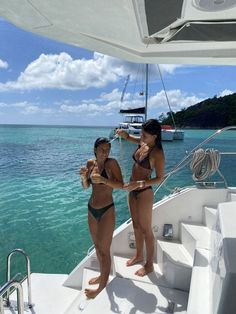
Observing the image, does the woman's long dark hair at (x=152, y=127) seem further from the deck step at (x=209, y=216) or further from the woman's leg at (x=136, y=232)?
the deck step at (x=209, y=216)

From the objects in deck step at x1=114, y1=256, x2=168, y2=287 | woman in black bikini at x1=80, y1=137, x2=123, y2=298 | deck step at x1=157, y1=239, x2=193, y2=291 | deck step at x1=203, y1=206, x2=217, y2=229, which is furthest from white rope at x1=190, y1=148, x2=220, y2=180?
Result: woman in black bikini at x1=80, y1=137, x2=123, y2=298

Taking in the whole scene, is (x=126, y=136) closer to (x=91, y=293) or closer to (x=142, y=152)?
(x=142, y=152)

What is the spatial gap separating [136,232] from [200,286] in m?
0.95

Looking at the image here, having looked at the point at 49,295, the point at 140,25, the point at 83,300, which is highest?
the point at 140,25

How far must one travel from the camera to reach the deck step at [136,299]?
2297 mm

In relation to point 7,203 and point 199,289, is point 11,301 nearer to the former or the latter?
point 199,289

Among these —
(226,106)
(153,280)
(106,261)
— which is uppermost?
(226,106)

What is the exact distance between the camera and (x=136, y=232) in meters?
2.83

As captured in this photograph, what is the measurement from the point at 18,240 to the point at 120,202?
287 centimetres

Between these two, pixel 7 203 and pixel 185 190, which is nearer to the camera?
pixel 185 190

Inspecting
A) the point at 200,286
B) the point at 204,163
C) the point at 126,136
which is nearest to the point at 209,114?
the point at 204,163

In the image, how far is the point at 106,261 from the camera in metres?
2.53

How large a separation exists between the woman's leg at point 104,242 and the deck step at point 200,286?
709 mm

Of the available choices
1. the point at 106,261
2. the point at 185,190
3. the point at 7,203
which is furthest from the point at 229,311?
the point at 7,203
